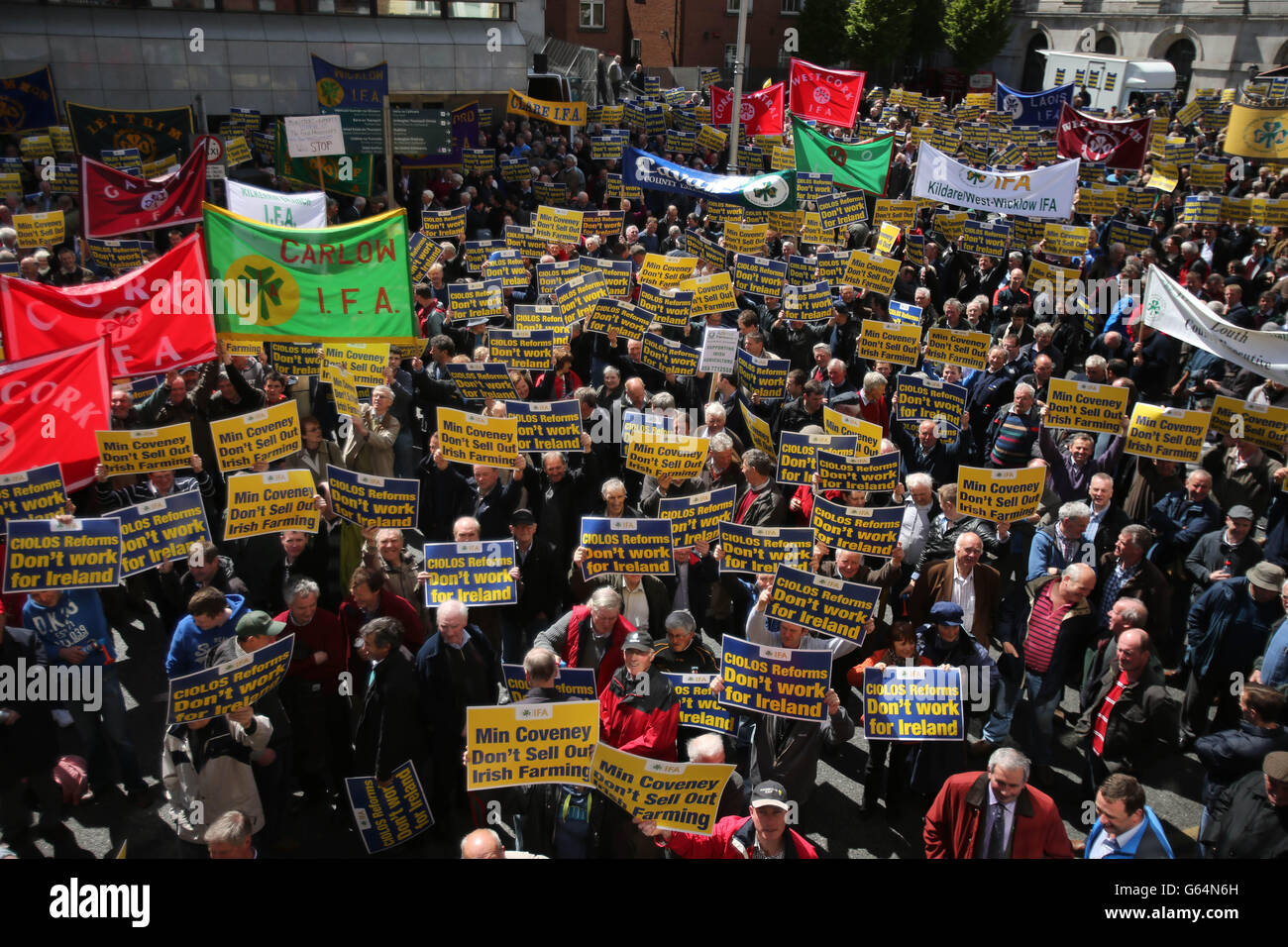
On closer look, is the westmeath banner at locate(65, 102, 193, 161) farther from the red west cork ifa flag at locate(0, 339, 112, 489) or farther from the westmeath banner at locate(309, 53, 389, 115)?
the red west cork ifa flag at locate(0, 339, 112, 489)

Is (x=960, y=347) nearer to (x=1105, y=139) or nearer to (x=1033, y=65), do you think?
(x=1105, y=139)

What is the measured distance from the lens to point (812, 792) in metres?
6.86

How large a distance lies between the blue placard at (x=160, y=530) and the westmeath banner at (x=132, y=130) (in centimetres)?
1186

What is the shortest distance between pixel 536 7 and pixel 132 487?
90.7 ft

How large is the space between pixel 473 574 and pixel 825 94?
15993mm

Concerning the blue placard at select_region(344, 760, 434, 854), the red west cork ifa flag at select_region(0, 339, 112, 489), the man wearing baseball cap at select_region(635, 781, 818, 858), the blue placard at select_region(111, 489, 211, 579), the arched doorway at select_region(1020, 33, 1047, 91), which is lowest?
the blue placard at select_region(344, 760, 434, 854)

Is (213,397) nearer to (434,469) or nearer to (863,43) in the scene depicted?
(434,469)

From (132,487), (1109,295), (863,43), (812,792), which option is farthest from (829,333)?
(863,43)

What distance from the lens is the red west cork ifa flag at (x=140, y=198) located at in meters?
12.3

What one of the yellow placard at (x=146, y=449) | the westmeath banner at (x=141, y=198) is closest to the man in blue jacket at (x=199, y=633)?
the yellow placard at (x=146, y=449)

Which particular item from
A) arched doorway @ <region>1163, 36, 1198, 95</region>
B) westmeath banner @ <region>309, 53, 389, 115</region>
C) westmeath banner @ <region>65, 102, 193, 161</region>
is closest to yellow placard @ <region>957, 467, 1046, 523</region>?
westmeath banner @ <region>65, 102, 193, 161</region>

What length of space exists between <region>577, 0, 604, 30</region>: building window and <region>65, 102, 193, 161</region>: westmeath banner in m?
32.8

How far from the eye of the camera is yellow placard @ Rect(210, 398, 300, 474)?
24.6 ft

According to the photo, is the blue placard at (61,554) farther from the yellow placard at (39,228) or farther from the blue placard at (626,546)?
the yellow placard at (39,228)
